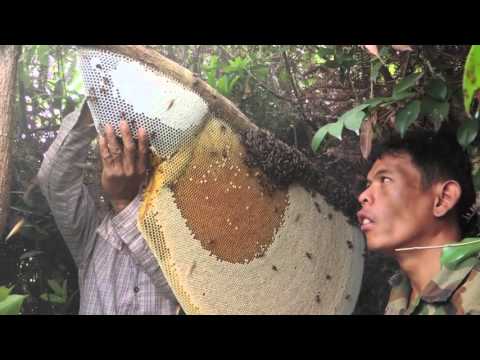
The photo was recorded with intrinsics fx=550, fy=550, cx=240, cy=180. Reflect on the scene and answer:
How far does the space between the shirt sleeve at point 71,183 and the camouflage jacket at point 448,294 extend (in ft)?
3.34

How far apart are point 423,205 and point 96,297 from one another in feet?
3.45

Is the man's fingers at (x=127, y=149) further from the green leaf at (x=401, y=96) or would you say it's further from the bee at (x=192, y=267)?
the green leaf at (x=401, y=96)

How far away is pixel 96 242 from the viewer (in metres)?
1.75

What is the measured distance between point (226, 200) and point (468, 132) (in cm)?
73

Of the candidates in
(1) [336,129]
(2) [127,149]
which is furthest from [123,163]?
(1) [336,129]

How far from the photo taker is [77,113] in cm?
→ 163

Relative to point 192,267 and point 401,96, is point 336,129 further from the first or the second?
point 192,267

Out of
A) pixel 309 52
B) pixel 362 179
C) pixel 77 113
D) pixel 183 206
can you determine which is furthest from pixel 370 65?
pixel 77 113

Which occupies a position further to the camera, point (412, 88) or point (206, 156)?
point (206, 156)

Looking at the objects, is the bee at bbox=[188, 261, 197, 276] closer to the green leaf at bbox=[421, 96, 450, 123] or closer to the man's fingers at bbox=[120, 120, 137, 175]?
the man's fingers at bbox=[120, 120, 137, 175]

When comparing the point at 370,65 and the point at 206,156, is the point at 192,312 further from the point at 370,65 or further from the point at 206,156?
the point at 370,65

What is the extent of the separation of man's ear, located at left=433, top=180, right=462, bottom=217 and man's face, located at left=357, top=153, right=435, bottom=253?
0.02 meters

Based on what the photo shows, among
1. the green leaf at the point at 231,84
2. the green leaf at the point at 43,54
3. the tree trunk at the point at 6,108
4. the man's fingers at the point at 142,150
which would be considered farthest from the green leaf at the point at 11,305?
the green leaf at the point at 231,84

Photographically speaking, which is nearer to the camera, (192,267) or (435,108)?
(435,108)
